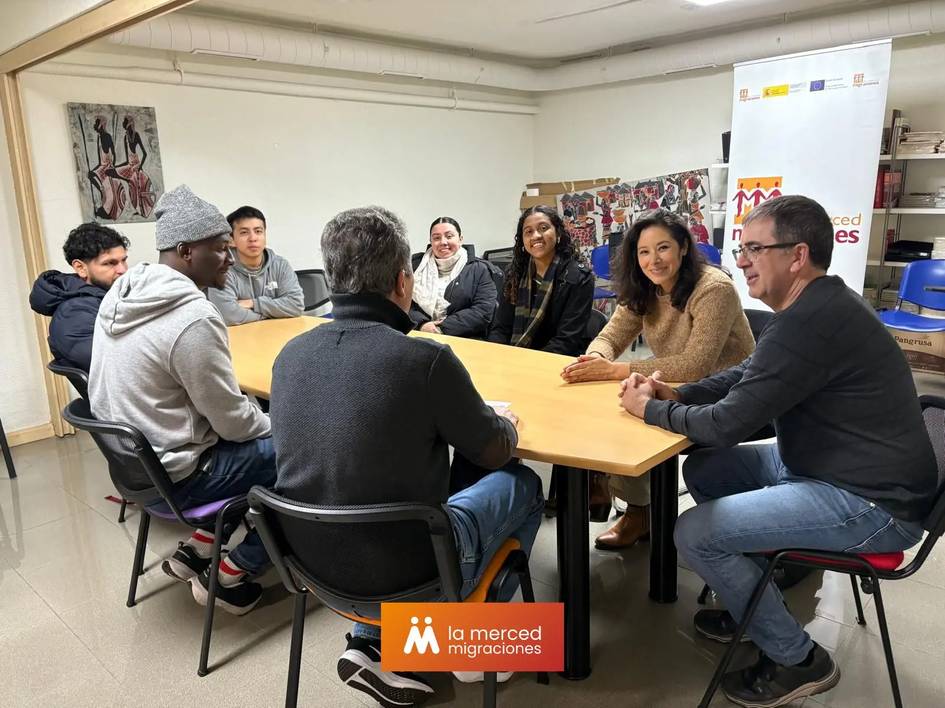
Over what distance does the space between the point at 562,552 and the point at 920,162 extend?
16.8 ft

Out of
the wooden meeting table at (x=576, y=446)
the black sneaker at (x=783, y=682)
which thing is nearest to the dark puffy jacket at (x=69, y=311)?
the wooden meeting table at (x=576, y=446)

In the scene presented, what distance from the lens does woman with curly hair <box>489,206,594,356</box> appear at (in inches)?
119

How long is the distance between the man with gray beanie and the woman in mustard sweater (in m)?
1.07

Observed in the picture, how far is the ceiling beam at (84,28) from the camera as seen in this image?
254 cm

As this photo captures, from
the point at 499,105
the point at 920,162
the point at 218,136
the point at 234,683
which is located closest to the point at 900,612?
the point at 234,683

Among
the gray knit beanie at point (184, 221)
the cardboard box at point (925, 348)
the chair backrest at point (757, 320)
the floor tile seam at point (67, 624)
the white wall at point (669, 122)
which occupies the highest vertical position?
the white wall at point (669, 122)

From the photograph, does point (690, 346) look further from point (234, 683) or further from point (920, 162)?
point (920, 162)

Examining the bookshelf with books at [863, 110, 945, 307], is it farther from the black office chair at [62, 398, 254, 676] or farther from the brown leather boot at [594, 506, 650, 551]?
the black office chair at [62, 398, 254, 676]

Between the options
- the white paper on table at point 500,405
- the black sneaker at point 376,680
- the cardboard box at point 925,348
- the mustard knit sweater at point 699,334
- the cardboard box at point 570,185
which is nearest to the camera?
the black sneaker at point 376,680

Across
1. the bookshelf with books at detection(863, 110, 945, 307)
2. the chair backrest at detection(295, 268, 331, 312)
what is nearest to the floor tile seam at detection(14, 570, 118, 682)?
the chair backrest at detection(295, 268, 331, 312)

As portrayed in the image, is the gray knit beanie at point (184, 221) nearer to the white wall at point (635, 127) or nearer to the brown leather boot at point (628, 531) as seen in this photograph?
the brown leather boot at point (628, 531)

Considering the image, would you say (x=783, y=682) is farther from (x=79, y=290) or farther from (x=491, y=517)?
(x=79, y=290)

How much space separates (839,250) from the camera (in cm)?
498

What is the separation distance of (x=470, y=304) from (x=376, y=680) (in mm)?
2285
